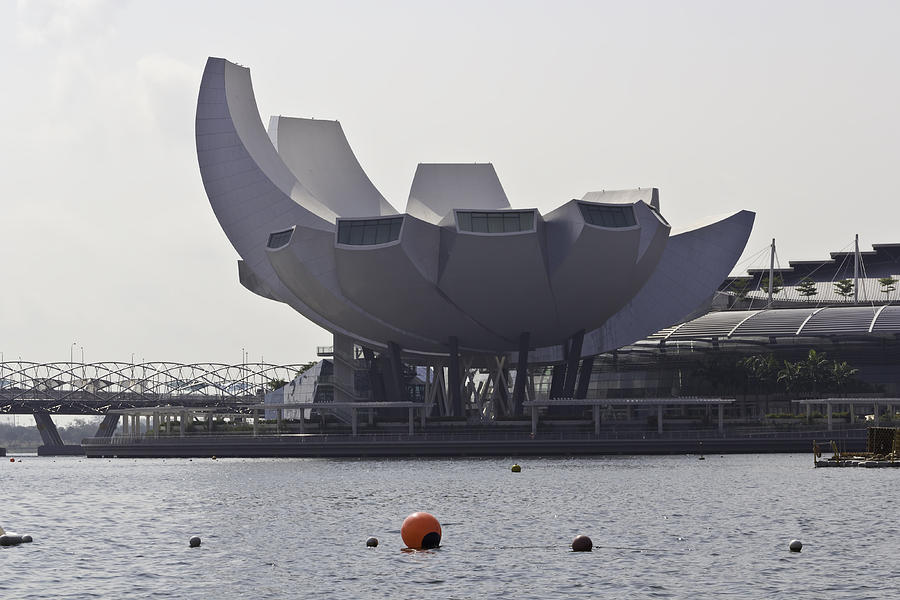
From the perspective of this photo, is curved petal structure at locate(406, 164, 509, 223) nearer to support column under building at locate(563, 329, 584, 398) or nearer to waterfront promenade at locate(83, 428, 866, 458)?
support column under building at locate(563, 329, 584, 398)

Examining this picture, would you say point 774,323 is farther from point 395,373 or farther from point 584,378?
point 395,373

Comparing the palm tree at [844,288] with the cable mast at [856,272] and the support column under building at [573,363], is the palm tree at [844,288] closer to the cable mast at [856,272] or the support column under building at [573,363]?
the cable mast at [856,272]

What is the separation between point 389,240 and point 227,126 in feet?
62.1

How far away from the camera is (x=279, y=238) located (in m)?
114

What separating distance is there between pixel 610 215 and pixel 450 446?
20.8 meters

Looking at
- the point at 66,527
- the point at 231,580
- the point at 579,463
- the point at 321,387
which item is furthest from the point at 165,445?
the point at 231,580

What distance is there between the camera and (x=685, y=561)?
40.5 metres

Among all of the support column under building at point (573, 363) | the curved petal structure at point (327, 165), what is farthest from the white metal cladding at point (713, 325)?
the curved petal structure at point (327, 165)

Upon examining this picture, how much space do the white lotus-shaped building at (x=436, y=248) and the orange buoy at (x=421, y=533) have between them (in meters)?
63.9

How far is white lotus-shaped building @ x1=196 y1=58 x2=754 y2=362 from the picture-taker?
110 m

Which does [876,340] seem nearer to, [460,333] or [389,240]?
[460,333]

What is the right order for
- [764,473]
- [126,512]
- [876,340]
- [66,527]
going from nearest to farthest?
[66,527] < [126,512] < [764,473] < [876,340]

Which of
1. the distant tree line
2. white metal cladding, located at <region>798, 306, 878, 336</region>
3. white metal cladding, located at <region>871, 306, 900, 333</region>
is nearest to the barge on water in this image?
the distant tree line

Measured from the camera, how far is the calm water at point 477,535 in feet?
122
